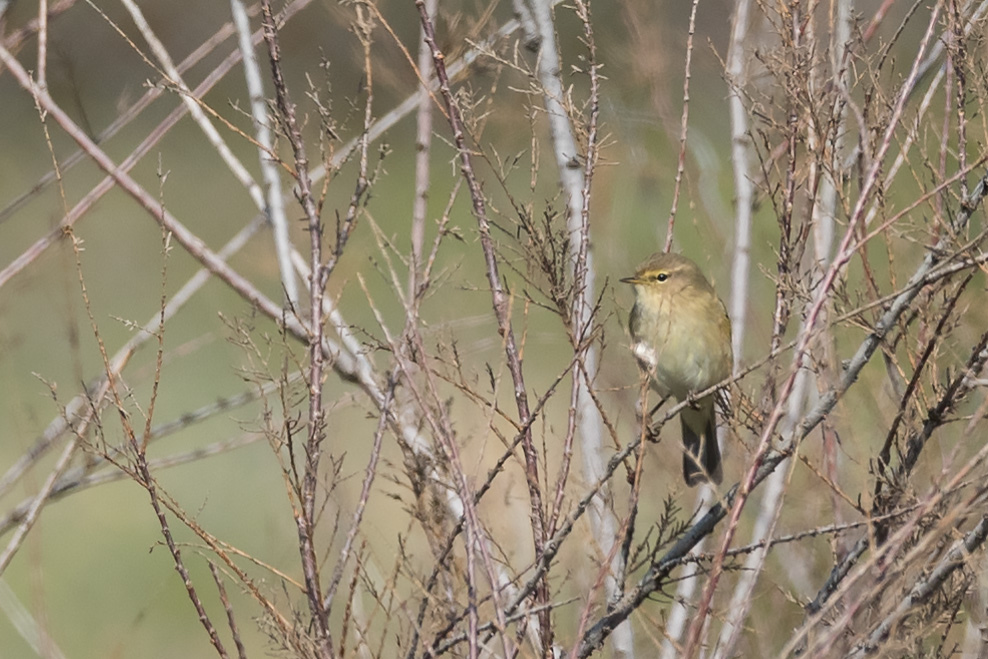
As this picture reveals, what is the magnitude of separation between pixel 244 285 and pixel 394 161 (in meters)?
8.38

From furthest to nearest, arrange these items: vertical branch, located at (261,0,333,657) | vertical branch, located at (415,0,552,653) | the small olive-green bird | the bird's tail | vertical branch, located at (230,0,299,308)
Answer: the bird's tail < the small olive-green bird < vertical branch, located at (230,0,299,308) < vertical branch, located at (415,0,552,653) < vertical branch, located at (261,0,333,657)

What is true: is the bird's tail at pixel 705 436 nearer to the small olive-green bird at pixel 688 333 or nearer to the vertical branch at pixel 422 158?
the small olive-green bird at pixel 688 333

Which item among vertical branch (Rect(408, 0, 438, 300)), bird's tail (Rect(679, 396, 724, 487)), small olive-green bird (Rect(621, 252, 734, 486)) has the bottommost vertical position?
bird's tail (Rect(679, 396, 724, 487))

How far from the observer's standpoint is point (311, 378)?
168 cm

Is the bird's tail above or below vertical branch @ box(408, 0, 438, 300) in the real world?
below

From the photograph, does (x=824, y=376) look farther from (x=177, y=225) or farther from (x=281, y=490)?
(x=281, y=490)

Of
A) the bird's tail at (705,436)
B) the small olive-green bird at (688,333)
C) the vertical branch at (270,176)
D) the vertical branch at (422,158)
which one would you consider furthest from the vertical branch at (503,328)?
the bird's tail at (705,436)

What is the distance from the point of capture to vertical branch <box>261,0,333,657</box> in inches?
62.7

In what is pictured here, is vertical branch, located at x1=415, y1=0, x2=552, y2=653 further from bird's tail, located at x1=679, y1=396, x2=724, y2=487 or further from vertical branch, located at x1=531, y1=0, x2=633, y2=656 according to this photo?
bird's tail, located at x1=679, y1=396, x2=724, y2=487

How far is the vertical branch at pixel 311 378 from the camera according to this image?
1593mm

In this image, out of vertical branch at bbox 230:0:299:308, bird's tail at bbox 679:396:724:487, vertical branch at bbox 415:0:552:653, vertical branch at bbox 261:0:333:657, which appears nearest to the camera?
vertical branch at bbox 261:0:333:657

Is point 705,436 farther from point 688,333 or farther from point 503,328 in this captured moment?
point 503,328

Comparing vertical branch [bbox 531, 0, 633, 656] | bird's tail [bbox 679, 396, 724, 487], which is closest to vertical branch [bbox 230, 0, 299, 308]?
vertical branch [bbox 531, 0, 633, 656]

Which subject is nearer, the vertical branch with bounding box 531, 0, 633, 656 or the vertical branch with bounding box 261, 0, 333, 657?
the vertical branch with bounding box 261, 0, 333, 657
